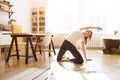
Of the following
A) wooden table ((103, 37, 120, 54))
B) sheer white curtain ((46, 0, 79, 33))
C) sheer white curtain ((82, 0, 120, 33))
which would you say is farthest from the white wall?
wooden table ((103, 37, 120, 54))

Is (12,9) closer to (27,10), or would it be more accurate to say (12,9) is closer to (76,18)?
(27,10)

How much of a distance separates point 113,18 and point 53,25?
8.98ft

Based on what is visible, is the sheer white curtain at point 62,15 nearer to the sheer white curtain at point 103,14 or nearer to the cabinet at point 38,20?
the cabinet at point 38,20

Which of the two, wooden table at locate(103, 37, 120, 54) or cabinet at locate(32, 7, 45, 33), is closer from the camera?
wooden table at locate(103, 37, 120, 54)

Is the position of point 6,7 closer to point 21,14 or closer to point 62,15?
point 21,14

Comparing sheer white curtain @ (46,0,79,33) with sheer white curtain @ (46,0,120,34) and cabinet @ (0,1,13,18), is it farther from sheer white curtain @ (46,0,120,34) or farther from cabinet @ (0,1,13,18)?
cabinet @ (0,1,13,18)

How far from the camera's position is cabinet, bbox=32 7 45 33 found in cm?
1000

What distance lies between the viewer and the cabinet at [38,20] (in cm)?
1000

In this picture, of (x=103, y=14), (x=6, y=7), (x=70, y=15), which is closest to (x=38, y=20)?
(x=70, y=15)

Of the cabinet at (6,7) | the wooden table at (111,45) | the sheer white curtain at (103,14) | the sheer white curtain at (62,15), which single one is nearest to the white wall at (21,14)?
the cabinet at (6,7)

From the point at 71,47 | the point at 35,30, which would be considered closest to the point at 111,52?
the point at 71,47

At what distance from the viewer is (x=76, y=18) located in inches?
396

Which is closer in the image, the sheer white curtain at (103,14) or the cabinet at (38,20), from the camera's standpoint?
the sheer white curtain at (103,14)

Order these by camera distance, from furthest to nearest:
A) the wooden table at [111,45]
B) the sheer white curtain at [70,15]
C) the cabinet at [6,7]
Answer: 1. the sheer white curtain at [70,15]
2. the wooden table at [111,45]
3. the cabinet at [6,7]
